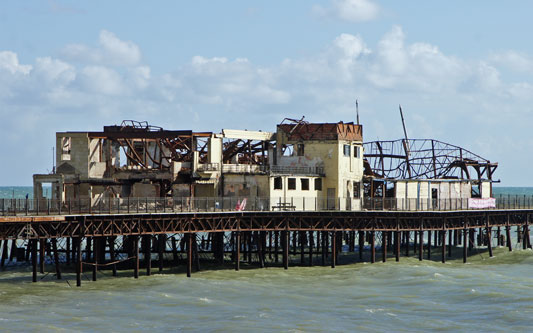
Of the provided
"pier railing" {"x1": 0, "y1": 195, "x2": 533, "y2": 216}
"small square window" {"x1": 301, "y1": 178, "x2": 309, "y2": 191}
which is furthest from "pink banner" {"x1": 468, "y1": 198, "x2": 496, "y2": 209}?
"small square window" {"x1": 301, "y1": 178, "x2": 309, "y2": 191}

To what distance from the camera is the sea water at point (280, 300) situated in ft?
162

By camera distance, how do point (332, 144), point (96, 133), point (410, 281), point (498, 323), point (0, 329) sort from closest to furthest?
point (0, 329) → point (498, 323) → point (410, 281) → point (96, 133) → point (332, 144)

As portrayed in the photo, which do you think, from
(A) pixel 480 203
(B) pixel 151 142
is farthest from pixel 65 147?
(A) pixel 480 203

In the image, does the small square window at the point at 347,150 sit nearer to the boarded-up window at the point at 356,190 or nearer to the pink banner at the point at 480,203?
the boarded-up window at the point at 356,190

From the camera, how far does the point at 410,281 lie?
2655 inches

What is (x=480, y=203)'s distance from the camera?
86875mm

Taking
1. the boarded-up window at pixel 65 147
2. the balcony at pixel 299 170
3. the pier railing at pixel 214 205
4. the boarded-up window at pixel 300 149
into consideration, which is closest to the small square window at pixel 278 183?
the pier railing at pixel 214 205

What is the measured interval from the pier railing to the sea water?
17.9 feet

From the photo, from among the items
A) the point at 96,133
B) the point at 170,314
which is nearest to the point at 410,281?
the point at 170,314

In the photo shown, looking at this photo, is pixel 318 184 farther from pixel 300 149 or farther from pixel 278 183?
pixel 278 183

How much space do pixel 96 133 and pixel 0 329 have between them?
32230 mm

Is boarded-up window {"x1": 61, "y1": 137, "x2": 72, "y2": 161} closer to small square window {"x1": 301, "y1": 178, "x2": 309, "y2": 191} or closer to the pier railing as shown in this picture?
the pier railing

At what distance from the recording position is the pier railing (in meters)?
61.1

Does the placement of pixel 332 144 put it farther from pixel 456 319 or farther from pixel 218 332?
pixel 218 332
